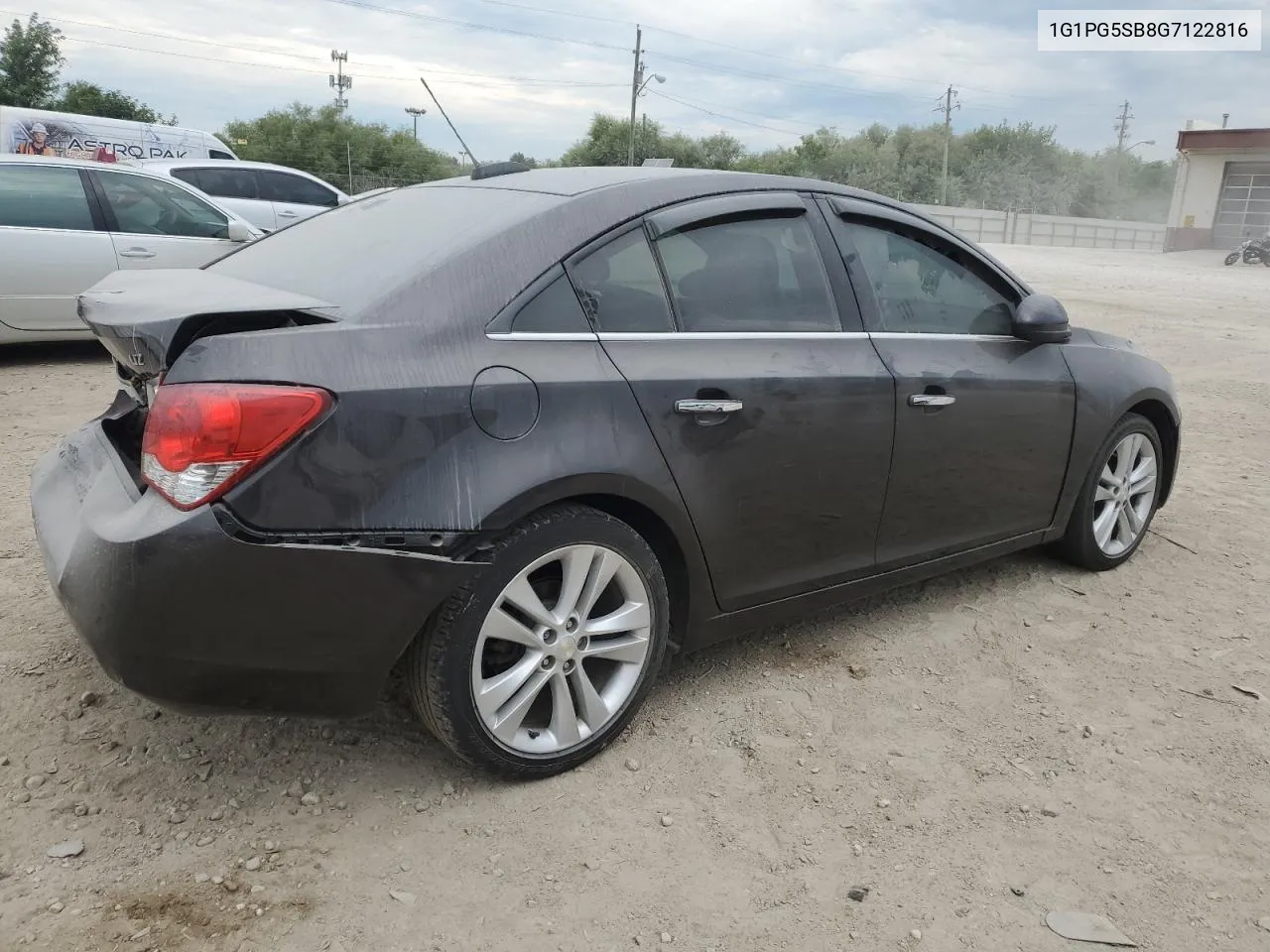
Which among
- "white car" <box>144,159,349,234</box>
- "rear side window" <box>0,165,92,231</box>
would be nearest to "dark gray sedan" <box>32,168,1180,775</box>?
"rear side window" <box>0,165,92,231</box>

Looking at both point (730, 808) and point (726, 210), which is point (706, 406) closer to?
point (726, 210)

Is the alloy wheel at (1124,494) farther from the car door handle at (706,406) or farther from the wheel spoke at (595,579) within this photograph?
the wheel spoke at (595,579)

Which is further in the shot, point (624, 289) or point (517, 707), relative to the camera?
point (624, 289)

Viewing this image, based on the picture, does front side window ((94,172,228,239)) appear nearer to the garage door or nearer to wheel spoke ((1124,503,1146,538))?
wheel spoke ((1124,503,1146,538))

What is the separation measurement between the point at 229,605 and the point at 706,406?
1285mm

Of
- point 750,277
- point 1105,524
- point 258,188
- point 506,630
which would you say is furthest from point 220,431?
point 258,188

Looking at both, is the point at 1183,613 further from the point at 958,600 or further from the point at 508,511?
the point at 508,511

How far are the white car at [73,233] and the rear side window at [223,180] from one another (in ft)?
13.9

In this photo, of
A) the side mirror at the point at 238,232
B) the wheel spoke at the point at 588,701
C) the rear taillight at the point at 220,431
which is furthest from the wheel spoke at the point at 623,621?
the side mirror at the point at 238,232

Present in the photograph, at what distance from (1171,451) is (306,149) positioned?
54.0m

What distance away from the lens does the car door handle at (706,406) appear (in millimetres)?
2613

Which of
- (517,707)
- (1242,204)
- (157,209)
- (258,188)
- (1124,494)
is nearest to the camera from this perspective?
(517,707)

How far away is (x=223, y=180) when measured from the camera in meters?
12.1

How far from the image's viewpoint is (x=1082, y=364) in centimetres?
381
